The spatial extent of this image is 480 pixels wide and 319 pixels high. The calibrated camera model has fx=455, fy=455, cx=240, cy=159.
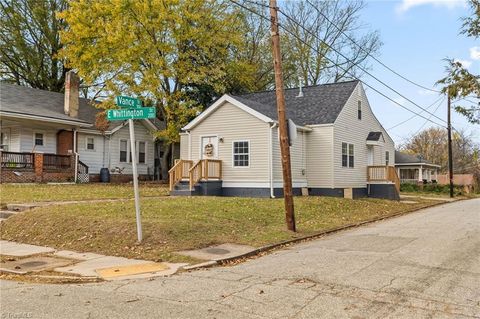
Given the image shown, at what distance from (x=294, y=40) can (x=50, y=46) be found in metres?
20.5

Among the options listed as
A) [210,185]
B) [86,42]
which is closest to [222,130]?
[210,185]

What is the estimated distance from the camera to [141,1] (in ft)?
84.6

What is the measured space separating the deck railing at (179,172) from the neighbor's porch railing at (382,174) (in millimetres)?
11387

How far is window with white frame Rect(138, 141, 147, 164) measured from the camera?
110 feet

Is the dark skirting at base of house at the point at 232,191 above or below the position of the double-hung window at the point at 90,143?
below

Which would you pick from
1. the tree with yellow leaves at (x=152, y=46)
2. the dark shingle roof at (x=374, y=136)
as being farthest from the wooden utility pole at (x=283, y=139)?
the dark shingle roof at (x=374, y=136)

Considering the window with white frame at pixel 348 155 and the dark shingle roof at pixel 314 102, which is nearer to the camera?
the dark shingle roof at pixel 314 102

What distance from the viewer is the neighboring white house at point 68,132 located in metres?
26.6

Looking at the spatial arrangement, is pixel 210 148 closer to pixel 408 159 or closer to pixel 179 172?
pixel 179 172

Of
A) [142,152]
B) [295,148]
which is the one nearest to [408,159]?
[142,152]

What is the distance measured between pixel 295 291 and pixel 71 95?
2733 cm

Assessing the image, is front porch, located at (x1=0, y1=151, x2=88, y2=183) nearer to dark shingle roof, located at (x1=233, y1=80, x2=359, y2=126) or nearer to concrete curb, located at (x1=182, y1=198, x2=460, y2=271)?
dark shingle roof, located at (x1=233, y1=80, x2=359, y2=126)

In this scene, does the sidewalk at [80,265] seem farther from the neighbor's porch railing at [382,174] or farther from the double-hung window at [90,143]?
the double-hung window at [90,143]

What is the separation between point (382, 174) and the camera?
2656 centimetres
